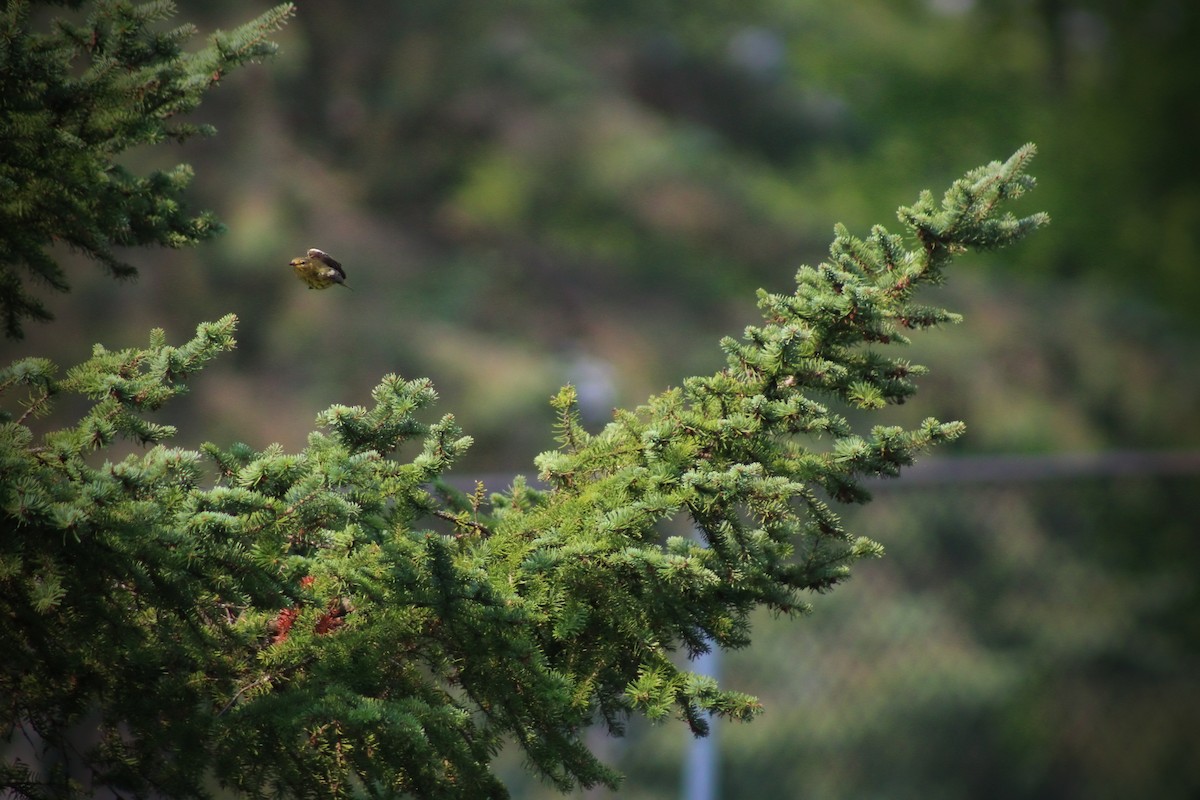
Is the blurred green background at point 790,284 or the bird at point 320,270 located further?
the blurred green background at point 790,284

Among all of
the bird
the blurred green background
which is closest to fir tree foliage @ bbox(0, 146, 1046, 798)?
the bird

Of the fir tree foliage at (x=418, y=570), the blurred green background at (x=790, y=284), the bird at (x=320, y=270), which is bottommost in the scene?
the fir tree foliage at (x=418, y=570)

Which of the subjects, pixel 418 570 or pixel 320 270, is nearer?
pixel 418 570

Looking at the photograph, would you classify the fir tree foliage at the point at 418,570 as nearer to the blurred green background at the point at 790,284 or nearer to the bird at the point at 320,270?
the bird at the point at 320,270

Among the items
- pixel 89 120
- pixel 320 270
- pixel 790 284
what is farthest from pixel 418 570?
pixel 790 284

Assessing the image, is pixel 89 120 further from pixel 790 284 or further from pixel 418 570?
pixel 790 284

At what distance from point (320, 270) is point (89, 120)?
1.38 feet

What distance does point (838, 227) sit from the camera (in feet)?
5.83

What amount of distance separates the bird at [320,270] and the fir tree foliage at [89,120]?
0.22 m

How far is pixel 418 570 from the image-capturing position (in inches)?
61.7

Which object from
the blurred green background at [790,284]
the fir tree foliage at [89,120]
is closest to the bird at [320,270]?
the fir tree foliage at [89,120]

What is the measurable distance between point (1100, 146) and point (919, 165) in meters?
2.50

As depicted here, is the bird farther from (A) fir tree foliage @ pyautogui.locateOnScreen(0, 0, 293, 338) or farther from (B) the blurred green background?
(B) the blurred green background

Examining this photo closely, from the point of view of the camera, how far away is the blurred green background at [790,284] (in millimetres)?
7297
